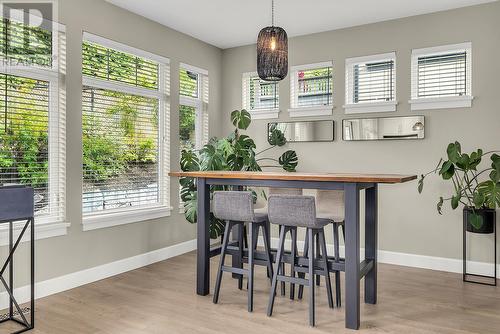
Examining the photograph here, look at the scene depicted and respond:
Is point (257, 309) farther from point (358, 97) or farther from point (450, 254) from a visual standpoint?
point (358, 97)

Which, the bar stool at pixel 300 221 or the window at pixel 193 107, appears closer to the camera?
the bar stool at pixel 300 221

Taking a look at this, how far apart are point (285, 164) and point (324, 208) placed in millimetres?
1325

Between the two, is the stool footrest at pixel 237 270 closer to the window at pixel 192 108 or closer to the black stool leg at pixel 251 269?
the black stool leg at pixel 251 269

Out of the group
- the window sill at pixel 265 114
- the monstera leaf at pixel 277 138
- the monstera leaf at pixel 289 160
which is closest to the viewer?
the monstera leaf at pixel 289 160

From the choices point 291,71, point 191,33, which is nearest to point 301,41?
point 291,71

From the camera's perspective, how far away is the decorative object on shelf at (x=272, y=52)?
127 inches

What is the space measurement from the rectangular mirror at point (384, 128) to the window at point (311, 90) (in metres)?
0.35

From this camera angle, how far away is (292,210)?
301 cm

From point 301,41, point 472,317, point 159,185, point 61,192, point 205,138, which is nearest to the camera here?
point 472,317

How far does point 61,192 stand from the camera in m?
3.69

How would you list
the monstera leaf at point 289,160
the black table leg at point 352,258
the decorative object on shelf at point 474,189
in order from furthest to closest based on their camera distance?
the monstera leaf at point 289,160 → the decorative object on shelf at point 474,189 → the black table leg at point 352,258

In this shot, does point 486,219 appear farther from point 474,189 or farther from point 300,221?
point 300,221

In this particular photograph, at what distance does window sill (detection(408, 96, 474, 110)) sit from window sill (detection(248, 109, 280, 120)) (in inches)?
66.7

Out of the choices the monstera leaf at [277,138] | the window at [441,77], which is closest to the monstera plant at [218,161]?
the monstera leaf at [277,138]
